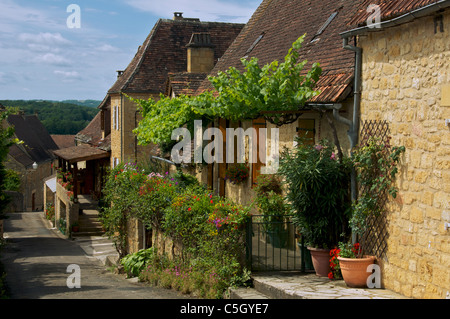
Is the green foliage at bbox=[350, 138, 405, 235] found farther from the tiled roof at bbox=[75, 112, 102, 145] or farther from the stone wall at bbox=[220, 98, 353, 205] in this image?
the tiled roof at bbox=[75, 112, 102, 145]

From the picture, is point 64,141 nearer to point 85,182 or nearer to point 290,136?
point 85,182

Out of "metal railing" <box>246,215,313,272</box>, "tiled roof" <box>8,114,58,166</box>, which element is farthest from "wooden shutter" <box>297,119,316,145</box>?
"tiled roof" <box>8,114,58,166</box>

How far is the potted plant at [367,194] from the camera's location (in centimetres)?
816

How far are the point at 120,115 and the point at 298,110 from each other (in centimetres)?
1755

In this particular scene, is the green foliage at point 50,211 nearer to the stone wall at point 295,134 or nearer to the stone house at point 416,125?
the stone wall at point 295,134

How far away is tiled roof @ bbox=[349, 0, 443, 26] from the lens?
Answer: 7.24 m

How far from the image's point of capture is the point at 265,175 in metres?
12.4

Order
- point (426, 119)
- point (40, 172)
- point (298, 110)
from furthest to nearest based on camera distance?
point (40, 172) → point (298, 110) → point (426, 119)

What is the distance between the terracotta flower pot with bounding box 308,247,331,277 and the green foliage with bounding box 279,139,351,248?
0.47 feet

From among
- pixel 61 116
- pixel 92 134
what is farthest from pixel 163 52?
pixel 61 116

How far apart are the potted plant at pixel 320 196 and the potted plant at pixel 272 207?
2.41 feet

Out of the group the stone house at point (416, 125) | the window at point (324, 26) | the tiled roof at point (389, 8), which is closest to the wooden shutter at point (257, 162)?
the window at point (324, 26)
